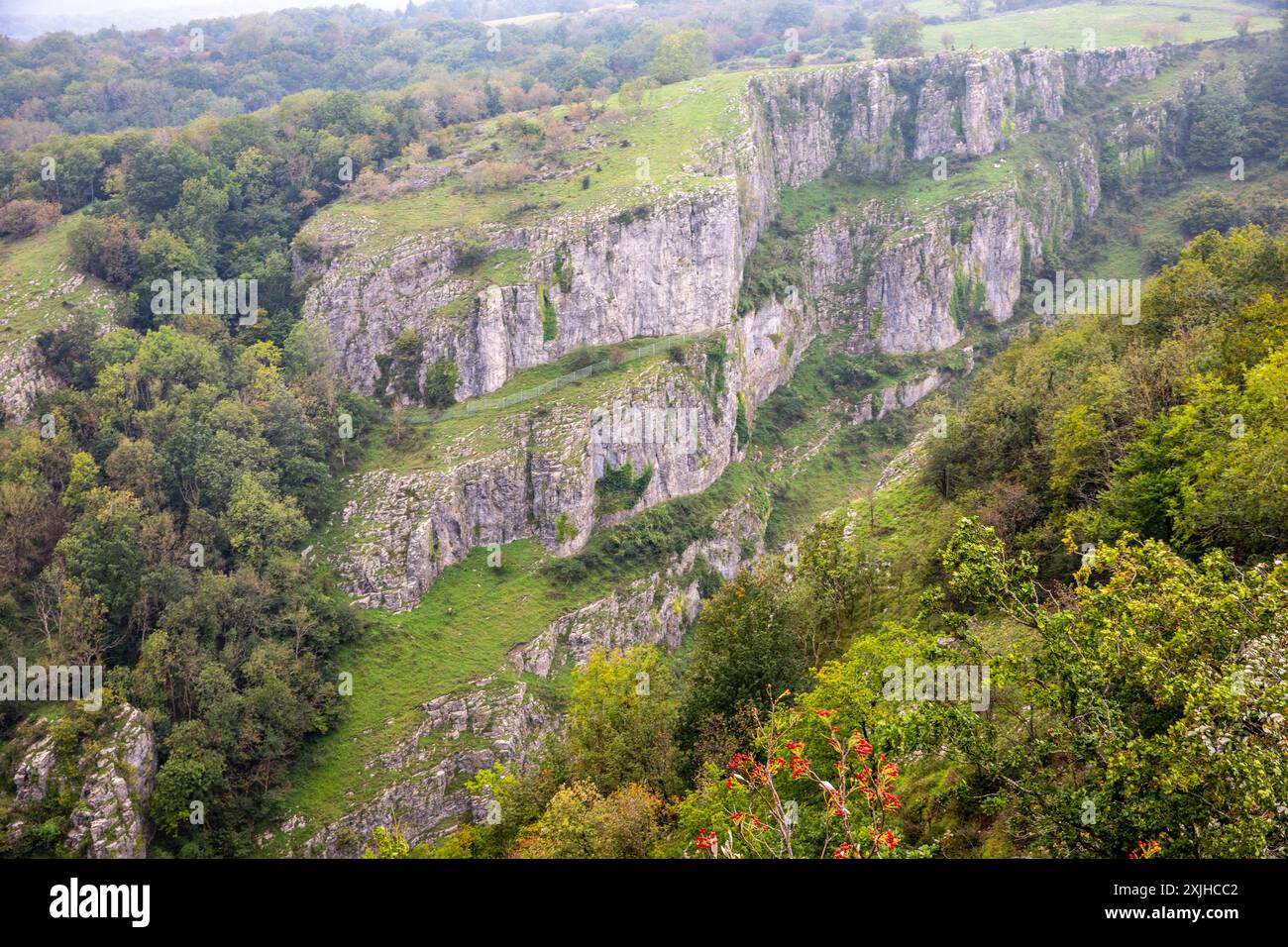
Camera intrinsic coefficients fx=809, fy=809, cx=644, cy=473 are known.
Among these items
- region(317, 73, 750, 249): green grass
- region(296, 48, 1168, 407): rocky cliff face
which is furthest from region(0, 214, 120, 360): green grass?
region(317, 73, 750, 249): green grass

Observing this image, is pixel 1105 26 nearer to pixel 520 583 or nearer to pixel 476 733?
pixel 520 583

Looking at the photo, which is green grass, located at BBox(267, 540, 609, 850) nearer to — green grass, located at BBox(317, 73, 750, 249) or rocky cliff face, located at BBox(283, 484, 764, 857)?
rocky cliff face, located at BBox(283, 484, 764, 857)

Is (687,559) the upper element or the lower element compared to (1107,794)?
lower

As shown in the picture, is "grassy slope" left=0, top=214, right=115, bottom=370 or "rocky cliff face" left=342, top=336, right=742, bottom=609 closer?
"rocky cliff face" left=342, top=336, right=742, bottom=609

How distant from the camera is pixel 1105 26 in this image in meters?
112

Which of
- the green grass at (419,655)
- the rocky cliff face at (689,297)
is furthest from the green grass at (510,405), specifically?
the green grass at (419,655)

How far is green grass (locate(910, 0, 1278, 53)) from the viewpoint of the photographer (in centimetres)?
10738

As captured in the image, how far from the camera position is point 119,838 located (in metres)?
37.9

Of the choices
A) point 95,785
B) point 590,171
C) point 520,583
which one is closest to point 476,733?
point 520,583

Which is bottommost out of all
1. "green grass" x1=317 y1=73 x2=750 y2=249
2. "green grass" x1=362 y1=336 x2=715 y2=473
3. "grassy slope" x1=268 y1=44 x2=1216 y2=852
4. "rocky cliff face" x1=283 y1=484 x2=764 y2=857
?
"rocky cliff face" x1=283 y1=484 x2=764 y2=857

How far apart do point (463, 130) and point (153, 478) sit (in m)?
53.3

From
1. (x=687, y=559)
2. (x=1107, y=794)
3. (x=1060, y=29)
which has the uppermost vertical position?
(x=1060, y=29)
